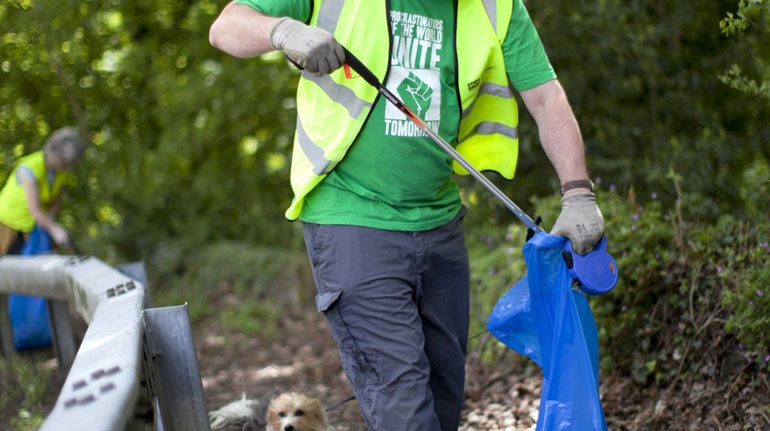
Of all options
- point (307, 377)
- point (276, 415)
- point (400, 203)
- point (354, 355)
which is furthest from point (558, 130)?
point (307, 377)

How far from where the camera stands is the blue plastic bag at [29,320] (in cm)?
748

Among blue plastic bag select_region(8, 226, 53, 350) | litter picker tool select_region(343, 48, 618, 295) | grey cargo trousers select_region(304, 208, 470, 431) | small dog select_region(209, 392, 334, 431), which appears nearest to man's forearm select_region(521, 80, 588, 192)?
litter picker tool select_region(343, 48, 618, 295)

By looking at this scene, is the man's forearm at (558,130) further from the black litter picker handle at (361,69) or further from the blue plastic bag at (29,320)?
the blue plastic bag at (29,320)

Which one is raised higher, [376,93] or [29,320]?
[376,93]

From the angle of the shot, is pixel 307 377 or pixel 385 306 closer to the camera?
pixel 385 306

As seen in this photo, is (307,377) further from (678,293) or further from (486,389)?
(678,293)

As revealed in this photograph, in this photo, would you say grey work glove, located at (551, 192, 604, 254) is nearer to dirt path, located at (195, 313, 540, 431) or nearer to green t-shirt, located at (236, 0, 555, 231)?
green t-shirt, located at (236, 0, 555, 231)

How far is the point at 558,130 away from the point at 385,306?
0.91 m

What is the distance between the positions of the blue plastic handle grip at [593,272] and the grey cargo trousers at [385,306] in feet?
1.43

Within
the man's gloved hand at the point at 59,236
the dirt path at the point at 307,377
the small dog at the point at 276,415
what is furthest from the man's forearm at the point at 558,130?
the man's gloved hand at the point at 59,236

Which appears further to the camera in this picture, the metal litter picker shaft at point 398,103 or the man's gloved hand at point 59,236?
the man's gloved hand at point 59,236

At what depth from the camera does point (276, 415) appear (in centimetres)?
427

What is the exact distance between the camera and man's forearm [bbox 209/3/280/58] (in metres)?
3.01

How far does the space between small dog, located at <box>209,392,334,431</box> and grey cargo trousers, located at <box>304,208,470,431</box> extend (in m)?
1.17
